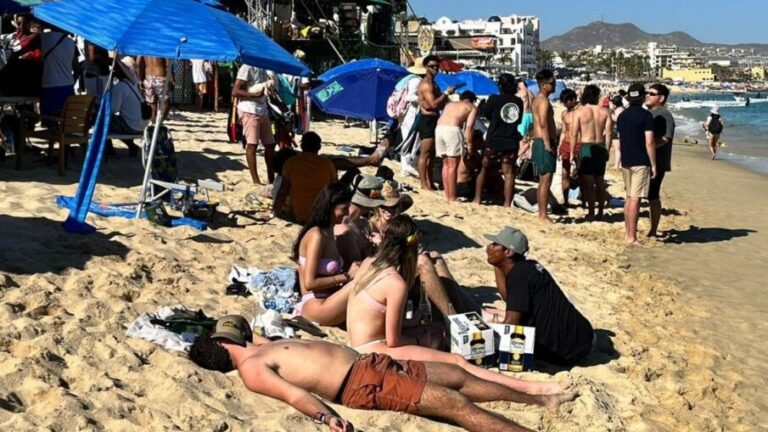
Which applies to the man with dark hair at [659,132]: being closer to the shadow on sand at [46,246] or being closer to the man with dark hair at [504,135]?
the man with dark hair at [504,135]

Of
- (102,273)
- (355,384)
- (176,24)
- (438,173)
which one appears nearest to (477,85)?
(438,173)

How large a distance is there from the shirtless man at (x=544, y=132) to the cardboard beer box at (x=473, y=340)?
4683mm

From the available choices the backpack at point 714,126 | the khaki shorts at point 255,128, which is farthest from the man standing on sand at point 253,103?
the backpack at point 714,126

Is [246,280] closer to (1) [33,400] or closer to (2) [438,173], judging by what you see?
(1) [33,400]

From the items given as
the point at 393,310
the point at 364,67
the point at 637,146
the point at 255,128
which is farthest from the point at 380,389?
the point at 364,67

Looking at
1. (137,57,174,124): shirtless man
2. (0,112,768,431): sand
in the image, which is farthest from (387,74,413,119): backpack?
(137,57,174,124): shirtless man

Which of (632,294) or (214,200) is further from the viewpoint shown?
(214,200)

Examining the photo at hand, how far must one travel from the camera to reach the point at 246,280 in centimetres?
561

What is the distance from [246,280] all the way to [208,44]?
1666mm

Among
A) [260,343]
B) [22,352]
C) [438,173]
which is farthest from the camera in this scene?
[438,173]

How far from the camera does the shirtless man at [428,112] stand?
980cm

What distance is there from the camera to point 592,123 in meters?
9.52

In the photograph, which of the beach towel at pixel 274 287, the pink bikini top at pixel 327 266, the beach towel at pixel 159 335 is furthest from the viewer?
the beach towel at pixel 274 287

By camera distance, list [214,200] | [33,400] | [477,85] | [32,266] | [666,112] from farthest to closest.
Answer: [477,85] → [666,112] → [214,200] → [32,266] → [33,400]
